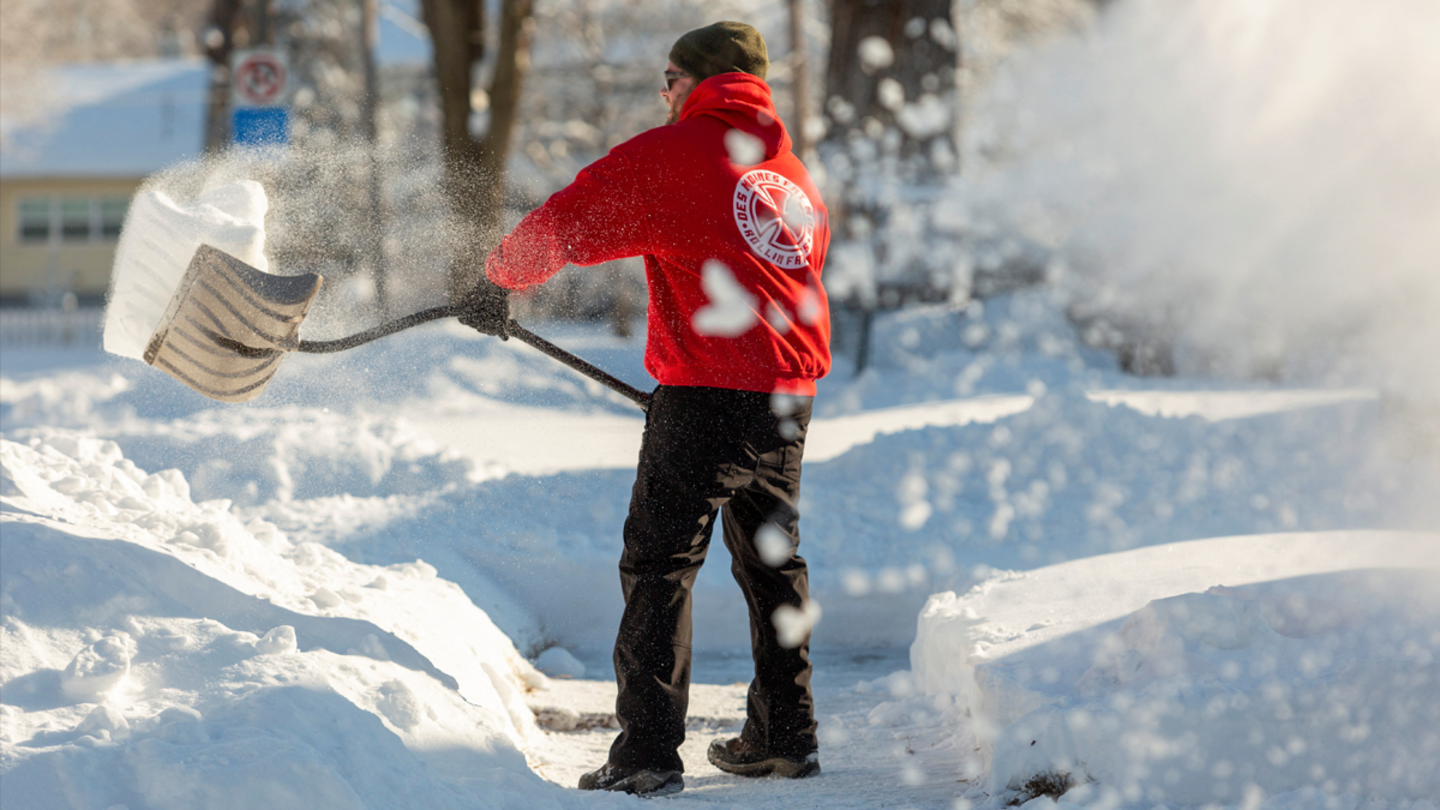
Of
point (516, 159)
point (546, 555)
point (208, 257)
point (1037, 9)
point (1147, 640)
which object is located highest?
point (1037, 9)

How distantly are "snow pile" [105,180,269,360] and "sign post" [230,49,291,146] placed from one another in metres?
6.74

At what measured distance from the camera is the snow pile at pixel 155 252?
3148mm

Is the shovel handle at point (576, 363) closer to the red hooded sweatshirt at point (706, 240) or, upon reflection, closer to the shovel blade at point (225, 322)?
the red hooded sweatshirt at point (706, 240)

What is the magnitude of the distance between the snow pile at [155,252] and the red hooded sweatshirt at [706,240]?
0.80 meters

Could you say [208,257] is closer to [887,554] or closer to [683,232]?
[683,232]

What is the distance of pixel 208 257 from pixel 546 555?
215cm

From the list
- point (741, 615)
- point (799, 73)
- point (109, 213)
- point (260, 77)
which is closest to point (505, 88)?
point (260, 77)

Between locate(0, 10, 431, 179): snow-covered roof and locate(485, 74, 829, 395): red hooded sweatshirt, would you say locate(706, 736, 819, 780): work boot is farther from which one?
locate(0, 10, 431, 179): snow-covered roof

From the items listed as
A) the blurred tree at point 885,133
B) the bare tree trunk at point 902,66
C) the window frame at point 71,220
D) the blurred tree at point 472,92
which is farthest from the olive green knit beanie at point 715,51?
the window frame at point 71,220

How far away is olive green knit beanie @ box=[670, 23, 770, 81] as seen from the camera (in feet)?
9.55

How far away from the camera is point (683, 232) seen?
275 cm

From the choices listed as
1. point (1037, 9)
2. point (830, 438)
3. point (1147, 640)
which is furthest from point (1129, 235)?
point (1037, 9)

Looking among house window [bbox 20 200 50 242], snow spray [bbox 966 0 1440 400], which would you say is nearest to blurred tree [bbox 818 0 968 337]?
snow spray [bbox 966 0 1440 400]

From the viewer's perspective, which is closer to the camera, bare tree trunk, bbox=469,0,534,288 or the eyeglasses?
the eyeglasses
